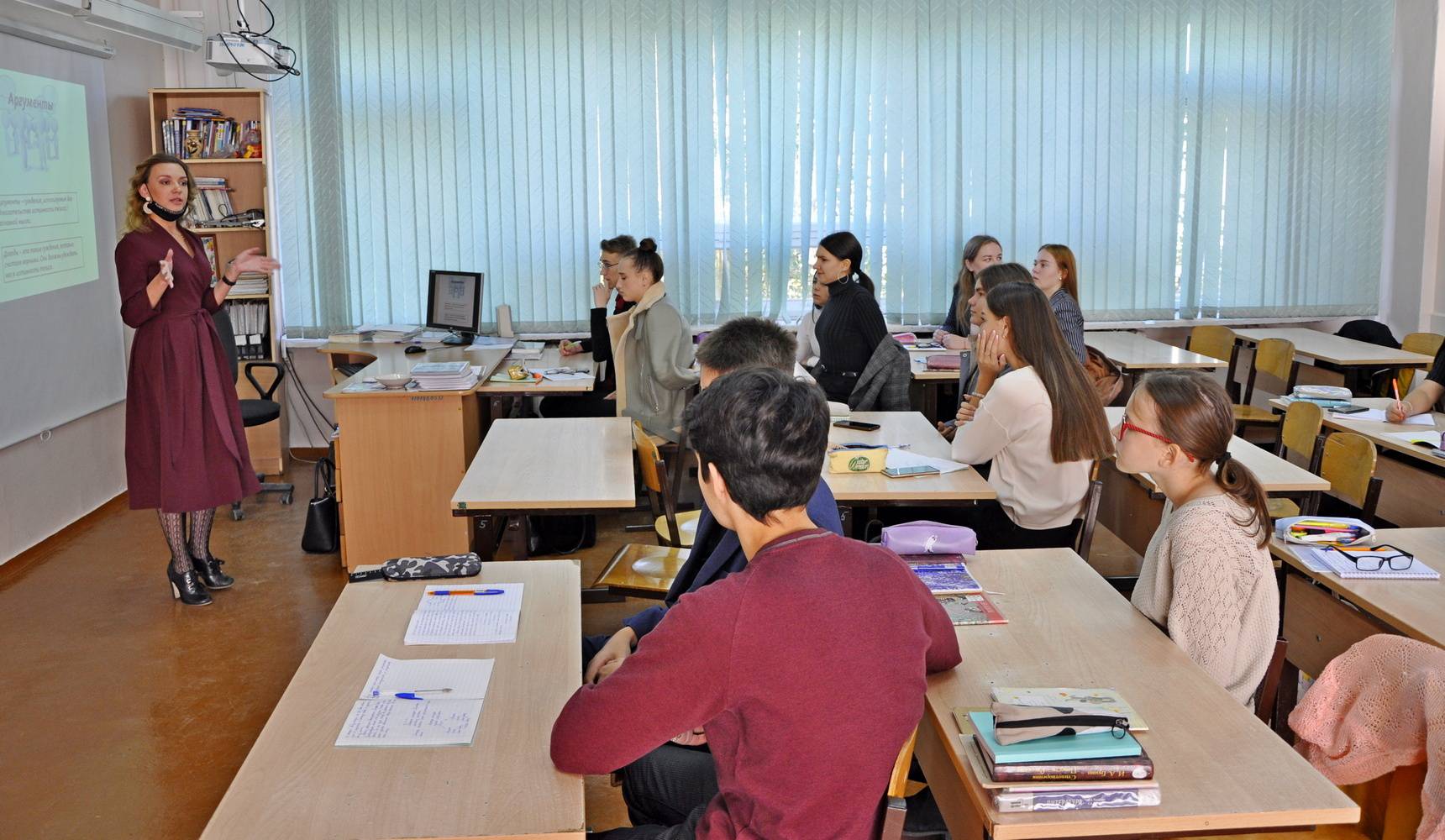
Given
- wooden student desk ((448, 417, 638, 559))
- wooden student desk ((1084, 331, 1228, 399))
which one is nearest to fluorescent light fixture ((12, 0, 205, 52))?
wooden student desk ((448, 417, 638, 559))

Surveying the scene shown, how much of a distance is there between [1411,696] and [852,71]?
5598 mm

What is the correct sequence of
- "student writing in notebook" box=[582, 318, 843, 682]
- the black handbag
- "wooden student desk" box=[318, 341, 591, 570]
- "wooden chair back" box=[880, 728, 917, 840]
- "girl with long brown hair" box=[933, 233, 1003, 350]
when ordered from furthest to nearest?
"girl with long brown hair" box=[933, 233, 1003, 350]
the black handbag
"wooden student desk" box=[318, 341, 591, 570]
"student writing in notebook" box=[582, 318, 843, 682]
"wooden chair back" box=[880, 728, 917, 840]

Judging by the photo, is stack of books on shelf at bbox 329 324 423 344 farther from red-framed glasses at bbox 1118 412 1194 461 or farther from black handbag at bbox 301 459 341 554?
red-framed glasses at bbox 1118 412 1194 461

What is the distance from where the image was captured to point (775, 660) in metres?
1.64

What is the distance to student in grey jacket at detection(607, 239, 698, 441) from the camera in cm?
527

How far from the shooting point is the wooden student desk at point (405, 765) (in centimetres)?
174

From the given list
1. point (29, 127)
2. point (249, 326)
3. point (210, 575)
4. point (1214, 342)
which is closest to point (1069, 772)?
point (210, 575)

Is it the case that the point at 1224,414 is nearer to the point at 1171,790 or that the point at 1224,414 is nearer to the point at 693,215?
the point at 1171,790

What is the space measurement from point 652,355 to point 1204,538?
310 cm

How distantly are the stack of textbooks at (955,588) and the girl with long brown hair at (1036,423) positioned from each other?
3.22ft

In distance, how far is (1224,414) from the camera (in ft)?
8.82

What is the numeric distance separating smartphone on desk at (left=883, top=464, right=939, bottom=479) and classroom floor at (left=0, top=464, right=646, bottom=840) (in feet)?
4.14

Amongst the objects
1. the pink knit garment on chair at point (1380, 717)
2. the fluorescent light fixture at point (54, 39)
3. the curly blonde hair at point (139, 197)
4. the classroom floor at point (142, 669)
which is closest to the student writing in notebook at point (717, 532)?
the classroom floor at point (142, 669)

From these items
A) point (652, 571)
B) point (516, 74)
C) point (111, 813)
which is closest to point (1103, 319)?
point (516, 74)
